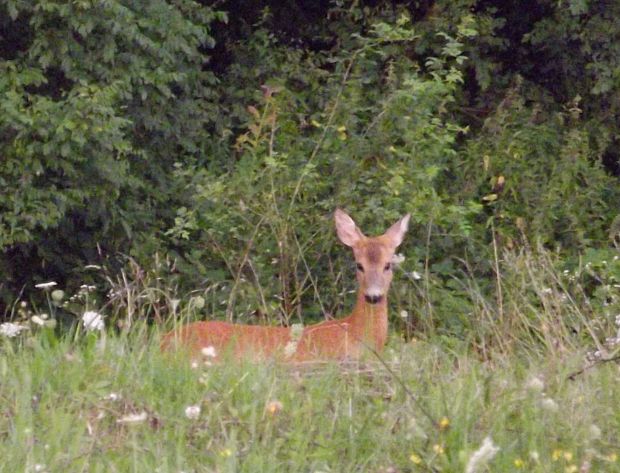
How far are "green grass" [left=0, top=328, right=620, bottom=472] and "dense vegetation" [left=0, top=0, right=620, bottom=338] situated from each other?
1.89 metres

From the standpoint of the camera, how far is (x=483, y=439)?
12.6 feet

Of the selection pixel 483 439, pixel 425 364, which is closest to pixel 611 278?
pixel 425 364

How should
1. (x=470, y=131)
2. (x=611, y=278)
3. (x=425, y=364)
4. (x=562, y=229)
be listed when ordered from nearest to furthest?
(x=425, y=364), (x=611, y=278), (x=562, y=229), (x=470, y=131)

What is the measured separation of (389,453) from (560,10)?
24.1 ft

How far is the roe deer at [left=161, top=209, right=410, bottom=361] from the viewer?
4.80 metres

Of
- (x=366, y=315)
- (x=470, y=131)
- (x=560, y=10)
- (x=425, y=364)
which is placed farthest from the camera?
(x=470, y=131)

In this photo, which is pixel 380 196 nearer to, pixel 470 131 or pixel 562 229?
pixel 562 229

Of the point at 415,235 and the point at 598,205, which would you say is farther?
the point at 598,205

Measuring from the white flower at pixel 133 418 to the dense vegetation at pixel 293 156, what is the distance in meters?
2.20

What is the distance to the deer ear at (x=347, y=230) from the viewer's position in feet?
24.3

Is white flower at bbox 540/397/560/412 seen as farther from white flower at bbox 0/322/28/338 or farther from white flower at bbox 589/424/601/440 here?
white flower at bbox 0/322/28/338

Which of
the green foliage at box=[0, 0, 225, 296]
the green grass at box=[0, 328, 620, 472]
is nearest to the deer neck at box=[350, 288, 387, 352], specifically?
the green grass at box=[0, 328, 620, 472]

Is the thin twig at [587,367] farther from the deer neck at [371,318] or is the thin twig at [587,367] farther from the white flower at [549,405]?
the deer neck at [371,318]

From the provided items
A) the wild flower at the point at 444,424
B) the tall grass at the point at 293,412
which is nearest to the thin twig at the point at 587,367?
the tall grass at the point at 293,412
